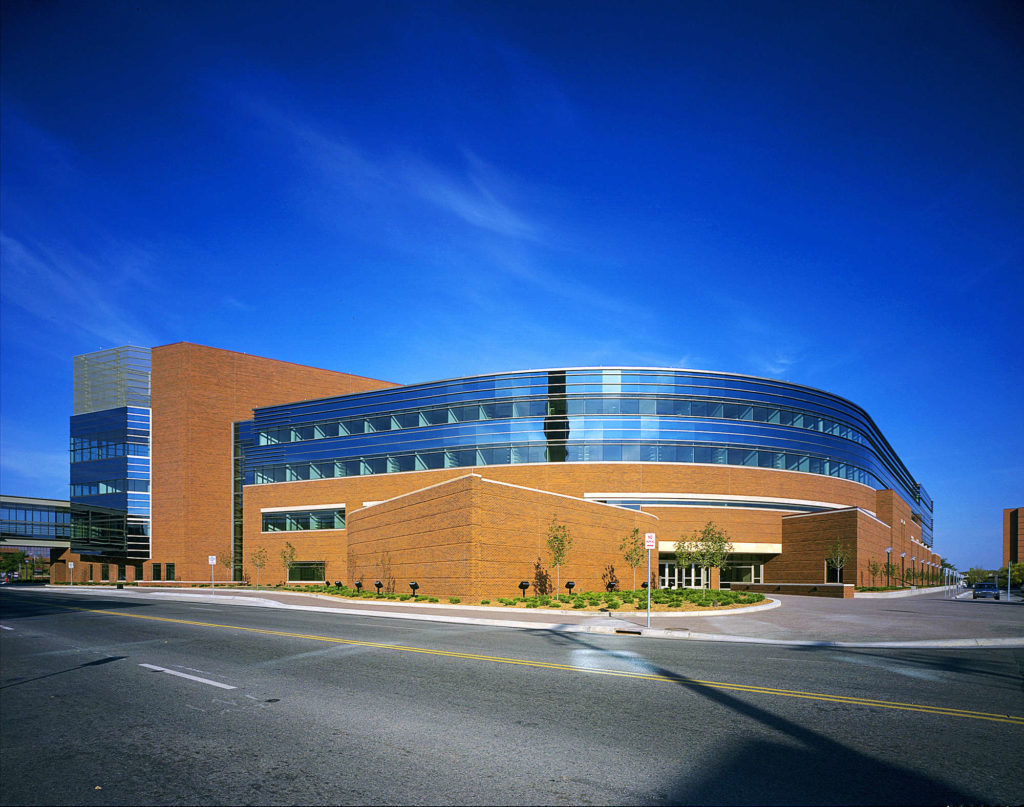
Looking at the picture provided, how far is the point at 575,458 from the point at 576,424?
8.59 feet

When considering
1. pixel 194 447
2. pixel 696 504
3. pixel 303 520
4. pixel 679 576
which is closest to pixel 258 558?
pixel 303 520

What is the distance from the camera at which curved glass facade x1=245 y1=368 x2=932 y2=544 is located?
2088 inches

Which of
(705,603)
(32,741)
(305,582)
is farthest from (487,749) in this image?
(305,582)

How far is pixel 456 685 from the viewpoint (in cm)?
1011

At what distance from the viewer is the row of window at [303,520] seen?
58.5 metres

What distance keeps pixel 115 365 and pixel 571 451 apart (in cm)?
5135

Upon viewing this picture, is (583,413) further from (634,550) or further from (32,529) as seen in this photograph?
(32,529)

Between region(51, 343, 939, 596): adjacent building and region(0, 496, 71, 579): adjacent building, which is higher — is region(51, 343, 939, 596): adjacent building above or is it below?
above

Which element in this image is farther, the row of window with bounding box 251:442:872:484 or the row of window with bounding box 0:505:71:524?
the row of window with bounding box 0:505:71:524

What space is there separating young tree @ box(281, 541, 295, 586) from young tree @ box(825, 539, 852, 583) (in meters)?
41.5

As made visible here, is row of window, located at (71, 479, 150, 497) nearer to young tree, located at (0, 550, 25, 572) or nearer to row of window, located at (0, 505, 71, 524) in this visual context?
row of window, located at (0, 505, 71, 524)

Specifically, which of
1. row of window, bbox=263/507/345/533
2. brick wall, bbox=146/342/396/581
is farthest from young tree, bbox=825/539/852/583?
brick wall, bbox=146/342/396/581

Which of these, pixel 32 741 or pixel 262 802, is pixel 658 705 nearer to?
pixel 262 802

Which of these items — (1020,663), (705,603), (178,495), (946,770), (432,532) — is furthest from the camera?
(178,495)
